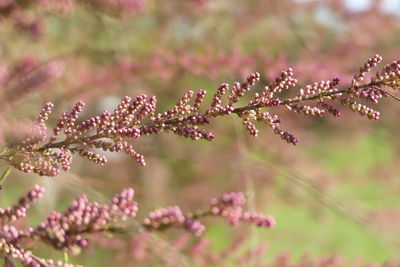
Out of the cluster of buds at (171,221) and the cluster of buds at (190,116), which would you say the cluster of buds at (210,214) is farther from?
the cluster of buds at (190,116)

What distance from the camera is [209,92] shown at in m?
3.50

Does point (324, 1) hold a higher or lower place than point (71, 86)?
higher

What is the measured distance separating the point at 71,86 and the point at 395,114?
175cm

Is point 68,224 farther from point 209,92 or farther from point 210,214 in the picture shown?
point 209,92

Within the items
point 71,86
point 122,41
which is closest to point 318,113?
point 71,86

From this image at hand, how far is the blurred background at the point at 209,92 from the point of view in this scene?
43.3 inches

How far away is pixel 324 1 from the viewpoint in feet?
7.41

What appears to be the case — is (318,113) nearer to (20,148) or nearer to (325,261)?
(20,148)

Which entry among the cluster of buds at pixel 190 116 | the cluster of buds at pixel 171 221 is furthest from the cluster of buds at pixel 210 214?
the cluster of buds at pixel 190 116

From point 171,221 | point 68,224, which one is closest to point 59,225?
point 68,224

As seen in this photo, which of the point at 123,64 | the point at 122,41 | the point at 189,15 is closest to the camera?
the point at 123,64

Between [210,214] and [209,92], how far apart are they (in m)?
2.83

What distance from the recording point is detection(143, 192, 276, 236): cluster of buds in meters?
0.67

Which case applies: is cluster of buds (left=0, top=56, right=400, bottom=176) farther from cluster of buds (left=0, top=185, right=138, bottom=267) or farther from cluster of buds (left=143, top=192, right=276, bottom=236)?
cluster of buds (left=143, top=192, right=276, bottom=236)
